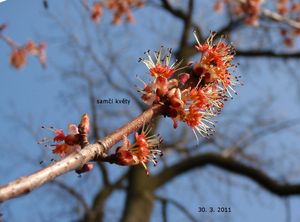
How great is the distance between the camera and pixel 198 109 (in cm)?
118

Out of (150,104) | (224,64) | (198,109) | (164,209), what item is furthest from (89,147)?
(164,209)

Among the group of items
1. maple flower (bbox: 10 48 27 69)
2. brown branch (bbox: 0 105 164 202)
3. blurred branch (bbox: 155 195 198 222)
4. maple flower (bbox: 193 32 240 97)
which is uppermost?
maple flower (bbox: 10 48 27 69)

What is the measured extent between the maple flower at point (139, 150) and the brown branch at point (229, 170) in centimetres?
475

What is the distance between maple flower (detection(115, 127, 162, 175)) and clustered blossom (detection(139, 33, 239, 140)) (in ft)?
0.29

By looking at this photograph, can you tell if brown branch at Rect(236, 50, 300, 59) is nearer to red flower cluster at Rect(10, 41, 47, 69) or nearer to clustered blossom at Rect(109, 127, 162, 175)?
red flower cluster at Rect(10, 41, 47, 69)

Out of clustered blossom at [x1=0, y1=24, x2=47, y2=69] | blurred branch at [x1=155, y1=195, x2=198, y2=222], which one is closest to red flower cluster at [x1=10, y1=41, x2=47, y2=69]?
clustered blossom at [x1=0, y1=24, x2=47, y2=69]

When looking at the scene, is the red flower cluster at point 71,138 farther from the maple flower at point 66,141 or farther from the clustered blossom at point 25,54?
the clustered blossom at point 25,54

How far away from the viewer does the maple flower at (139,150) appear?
1.02 m

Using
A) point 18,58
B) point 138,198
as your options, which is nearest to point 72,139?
point 18,58

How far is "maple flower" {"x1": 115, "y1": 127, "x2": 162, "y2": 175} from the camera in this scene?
102 centimetres

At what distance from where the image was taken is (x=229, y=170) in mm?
6297

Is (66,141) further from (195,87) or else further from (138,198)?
(138,198)

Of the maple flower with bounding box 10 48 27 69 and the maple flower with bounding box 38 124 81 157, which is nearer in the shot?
the maple flower with bounding box 38 124 81 157

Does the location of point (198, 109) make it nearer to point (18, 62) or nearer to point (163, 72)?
point (163, 72)
